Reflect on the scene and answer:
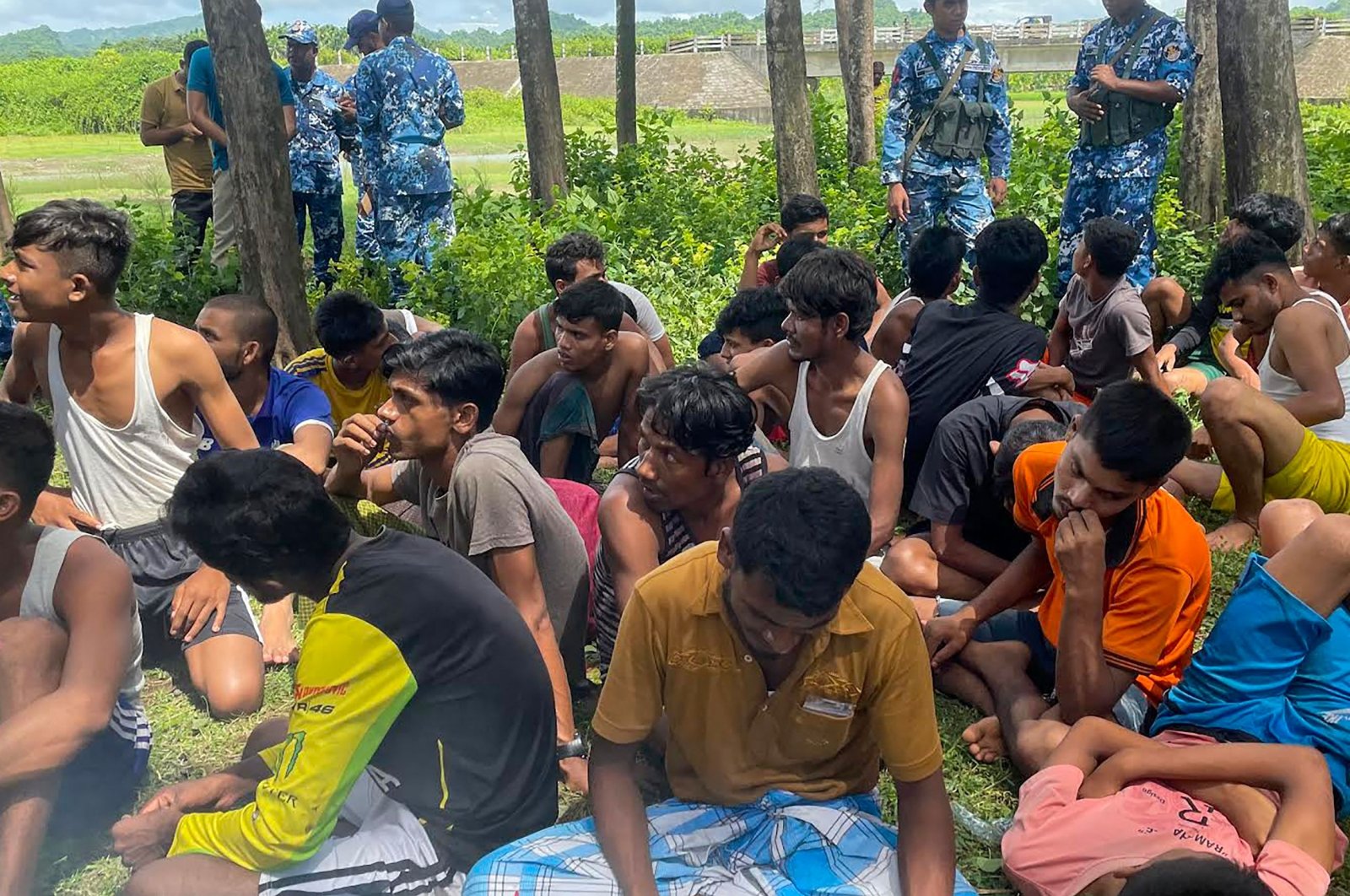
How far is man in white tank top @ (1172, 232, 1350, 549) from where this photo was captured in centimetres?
425

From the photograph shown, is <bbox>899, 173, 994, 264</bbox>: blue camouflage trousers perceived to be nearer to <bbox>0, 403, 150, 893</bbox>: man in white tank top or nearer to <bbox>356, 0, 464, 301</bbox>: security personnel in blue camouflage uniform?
<bbox>356, 0, 464, 301</bbox>: security personnel in blue camouflage uniform

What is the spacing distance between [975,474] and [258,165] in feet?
14.9

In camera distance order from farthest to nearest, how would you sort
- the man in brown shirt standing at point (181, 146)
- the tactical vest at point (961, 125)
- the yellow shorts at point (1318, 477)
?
the man in brown shirt standing at point (181, 146) < the tactical vest at point (961, 125) < the yellow shorts at point (1318, 477)

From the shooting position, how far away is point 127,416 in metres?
3.91

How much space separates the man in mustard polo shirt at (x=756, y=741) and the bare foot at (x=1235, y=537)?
2687mm

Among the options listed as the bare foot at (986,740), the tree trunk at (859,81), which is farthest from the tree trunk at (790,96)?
the bare foot at (986,740)

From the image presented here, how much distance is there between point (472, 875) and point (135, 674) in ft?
4.57

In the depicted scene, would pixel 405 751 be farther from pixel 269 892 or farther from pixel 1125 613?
pixel 1125 613

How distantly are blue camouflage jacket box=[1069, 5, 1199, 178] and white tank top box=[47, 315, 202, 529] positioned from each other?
5.44m

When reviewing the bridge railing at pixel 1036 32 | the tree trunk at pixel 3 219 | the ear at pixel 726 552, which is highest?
the bridge railing at pixel 1036 32

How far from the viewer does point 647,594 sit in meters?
2.33

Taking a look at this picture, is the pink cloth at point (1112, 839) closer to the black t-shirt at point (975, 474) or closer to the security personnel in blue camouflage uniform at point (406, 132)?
the black t-shirt at point (975, 474)

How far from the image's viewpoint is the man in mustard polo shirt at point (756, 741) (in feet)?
7.50

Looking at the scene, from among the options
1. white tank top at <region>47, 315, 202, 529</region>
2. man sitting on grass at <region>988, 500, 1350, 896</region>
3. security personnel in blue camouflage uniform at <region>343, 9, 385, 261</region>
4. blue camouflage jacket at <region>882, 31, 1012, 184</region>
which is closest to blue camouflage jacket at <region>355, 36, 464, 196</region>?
security personnel in blue camouflage uniform at <region>343, 9, 385, 261</region>
